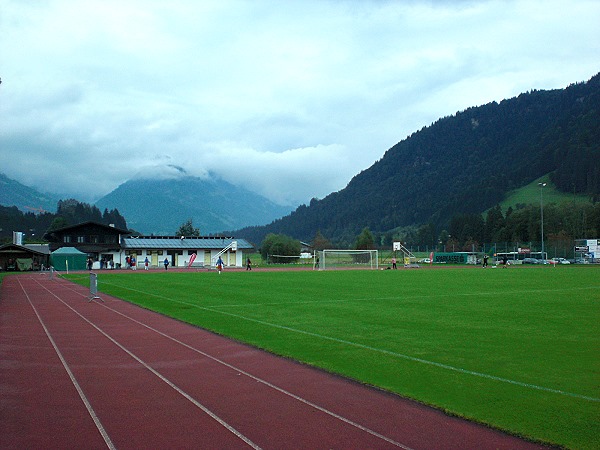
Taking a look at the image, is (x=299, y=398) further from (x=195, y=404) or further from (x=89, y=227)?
(x=89, y=227)

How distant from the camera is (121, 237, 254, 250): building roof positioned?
84000 mm

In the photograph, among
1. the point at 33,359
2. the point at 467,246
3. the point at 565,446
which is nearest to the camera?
the point at 565,446

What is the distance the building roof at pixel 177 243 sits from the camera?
3307 inches

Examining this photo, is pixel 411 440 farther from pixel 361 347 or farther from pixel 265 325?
pixel 265 325

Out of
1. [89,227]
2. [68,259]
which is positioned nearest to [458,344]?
[68,259]

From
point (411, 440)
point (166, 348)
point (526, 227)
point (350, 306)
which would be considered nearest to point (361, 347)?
point (166, 348)

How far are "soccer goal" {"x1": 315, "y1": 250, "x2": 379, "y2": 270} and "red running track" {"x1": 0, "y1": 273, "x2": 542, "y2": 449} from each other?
5437 centimetres

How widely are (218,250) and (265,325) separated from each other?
234ft

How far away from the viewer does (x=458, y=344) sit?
471 inches

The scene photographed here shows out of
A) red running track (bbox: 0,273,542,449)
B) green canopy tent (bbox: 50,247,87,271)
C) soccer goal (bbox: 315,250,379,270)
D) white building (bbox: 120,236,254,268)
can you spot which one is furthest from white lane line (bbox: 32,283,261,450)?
white building (bbox: 120,236,254,268)

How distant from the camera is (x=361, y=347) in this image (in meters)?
11.8

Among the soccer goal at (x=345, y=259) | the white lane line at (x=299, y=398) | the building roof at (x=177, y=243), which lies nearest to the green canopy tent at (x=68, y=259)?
the building roof at (x=177, y=243)

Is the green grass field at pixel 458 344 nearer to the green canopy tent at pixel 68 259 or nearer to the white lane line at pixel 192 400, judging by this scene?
the white lane line at pixel 192 400

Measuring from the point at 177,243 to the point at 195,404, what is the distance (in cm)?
8056
